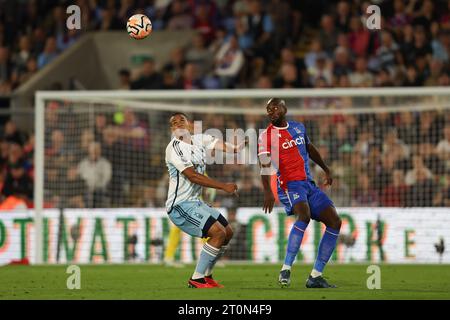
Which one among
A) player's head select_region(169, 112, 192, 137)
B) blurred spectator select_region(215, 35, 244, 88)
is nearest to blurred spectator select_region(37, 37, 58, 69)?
blurred spectator select_region(215, 35, 244, 88)

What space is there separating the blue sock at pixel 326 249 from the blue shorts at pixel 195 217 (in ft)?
3.89

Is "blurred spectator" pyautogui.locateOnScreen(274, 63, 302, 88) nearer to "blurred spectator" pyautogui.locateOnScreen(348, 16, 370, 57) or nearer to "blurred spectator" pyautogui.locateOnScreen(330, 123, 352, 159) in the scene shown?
"blurred spectator" pyautogui.locateOnScreen(348, 16, 370, 57)

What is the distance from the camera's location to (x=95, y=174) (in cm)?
1983

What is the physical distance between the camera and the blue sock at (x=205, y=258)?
12.3 metres

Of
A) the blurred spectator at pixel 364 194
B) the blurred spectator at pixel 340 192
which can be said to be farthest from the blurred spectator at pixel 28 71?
the blurred spectator at pixel 364 194

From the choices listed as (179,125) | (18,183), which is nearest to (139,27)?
(179,125)

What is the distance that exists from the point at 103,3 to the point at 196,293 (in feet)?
47.3

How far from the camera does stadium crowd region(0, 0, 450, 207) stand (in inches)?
767

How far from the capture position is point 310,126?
795 inches

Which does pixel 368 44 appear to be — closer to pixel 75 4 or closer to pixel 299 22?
pixel 299 22

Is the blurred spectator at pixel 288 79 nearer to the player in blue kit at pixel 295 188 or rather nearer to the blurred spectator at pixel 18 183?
the blurred spectator at pixel 18 183

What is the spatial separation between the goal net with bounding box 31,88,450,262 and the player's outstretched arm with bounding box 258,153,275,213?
192 inches

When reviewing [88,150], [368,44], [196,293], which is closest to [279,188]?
[196,293]

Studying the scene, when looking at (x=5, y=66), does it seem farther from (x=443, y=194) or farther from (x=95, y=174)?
(x=443, y=194)
